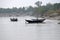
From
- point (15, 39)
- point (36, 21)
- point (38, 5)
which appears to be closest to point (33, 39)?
point (15, 39)

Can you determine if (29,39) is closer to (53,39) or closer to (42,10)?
(53,39)

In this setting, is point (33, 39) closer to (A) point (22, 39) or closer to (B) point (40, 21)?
(A) point (22, 39)

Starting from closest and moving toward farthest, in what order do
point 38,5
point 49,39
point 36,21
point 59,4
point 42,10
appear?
1. point 49,39
2. point 36,21
3. point 59,4
4. point 42,10
5. point 38,5

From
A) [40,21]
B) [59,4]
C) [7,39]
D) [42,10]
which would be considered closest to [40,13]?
[42,10]

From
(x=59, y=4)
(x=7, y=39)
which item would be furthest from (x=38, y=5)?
(x=7, y=39)

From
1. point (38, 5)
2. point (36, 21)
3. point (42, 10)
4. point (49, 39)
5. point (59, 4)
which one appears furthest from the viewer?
point (38, 5)

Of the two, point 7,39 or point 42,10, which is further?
point 42,10

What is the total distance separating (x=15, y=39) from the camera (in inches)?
883

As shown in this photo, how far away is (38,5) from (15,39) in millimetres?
130682

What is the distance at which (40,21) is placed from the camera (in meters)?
64.4

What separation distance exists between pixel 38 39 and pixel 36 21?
4183cm

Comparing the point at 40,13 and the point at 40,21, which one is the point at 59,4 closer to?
the point at 40,13

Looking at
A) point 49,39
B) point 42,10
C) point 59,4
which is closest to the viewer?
point 49,39

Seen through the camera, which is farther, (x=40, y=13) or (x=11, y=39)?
(x=40, y=13)
